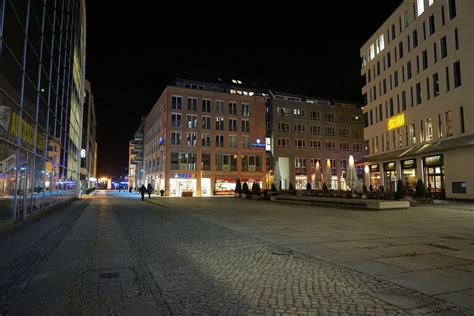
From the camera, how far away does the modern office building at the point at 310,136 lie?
67625 millimetres

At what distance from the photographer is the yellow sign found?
39469 millimetres

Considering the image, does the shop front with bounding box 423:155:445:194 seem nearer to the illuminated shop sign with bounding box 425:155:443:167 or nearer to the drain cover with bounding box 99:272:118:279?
the illuminated shop sign with bounding box 425:155:443:167

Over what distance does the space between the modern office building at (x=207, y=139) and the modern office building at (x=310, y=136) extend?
634 centimetres

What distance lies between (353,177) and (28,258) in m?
25.6

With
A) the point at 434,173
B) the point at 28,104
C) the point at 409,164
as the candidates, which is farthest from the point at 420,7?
the point at 28,104

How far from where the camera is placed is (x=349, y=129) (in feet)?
241

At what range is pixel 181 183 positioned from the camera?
186 feet

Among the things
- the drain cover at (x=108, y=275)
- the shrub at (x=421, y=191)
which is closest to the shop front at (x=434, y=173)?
the shrub at (x=421, y=191)

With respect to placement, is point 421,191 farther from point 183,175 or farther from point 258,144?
point 183,175

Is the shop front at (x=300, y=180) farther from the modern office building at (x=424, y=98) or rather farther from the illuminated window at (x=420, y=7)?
the illuminated window at (x=420, y=7)

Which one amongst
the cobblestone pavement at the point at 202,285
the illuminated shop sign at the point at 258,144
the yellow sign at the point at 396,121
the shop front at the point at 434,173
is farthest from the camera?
the illuminated shop sign at the point at 258,144

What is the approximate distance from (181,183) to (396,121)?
32.4 metres

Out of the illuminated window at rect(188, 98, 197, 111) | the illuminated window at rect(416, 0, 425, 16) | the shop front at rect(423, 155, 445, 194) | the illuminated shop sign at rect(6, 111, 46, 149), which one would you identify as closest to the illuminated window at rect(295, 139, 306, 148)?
the illuminated window at rect(188, 98, 197, 111)

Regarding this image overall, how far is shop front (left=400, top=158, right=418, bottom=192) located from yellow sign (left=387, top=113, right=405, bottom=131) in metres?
4.22
